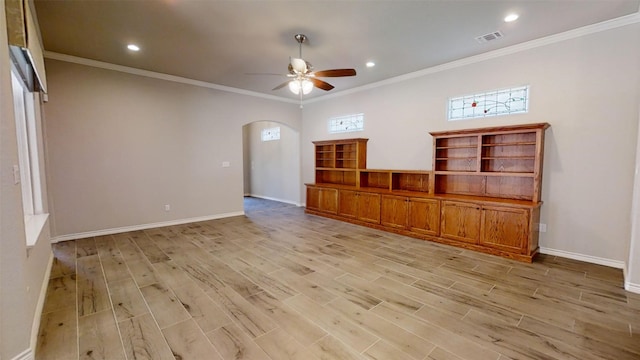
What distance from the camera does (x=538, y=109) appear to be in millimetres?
4125

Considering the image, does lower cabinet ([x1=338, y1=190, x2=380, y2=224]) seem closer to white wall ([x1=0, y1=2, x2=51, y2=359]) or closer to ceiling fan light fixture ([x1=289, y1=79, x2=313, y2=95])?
ceiling fan light fixture ([x1=289, y1=79, x2=313, y2=95])

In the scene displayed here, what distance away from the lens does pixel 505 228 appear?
3941mm

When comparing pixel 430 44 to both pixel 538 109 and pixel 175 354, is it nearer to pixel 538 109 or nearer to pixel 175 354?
pixel 538 109

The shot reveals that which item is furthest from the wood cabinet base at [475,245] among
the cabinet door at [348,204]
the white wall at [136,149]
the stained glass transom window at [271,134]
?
the stained glass transom window at [271,134]

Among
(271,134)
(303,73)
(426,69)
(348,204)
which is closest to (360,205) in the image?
(348,204)

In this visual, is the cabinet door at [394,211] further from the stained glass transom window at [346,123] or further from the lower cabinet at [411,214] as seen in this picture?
the stained glass transom window at [346,123]

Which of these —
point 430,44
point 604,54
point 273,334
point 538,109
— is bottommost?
point 273,334

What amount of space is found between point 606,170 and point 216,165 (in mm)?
6752

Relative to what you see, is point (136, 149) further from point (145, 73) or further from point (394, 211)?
point (394, 211)

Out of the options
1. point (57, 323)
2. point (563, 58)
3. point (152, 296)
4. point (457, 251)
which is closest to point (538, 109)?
point (563, 58)

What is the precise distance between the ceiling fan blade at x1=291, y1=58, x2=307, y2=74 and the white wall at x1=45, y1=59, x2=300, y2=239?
3318 mm

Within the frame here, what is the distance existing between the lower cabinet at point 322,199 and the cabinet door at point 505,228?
10.3 ft

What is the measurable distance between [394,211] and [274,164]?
5.12 metres

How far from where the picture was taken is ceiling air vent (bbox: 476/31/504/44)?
3.82 m
